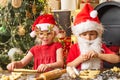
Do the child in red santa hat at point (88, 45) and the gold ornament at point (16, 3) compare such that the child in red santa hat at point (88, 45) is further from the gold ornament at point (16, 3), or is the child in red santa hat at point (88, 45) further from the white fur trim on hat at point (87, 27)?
the gold ornament at point (16, 3)

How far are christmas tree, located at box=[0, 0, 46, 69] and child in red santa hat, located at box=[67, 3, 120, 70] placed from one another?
0.80m

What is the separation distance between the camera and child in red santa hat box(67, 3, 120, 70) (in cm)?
167

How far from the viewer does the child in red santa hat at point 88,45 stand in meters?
1.67

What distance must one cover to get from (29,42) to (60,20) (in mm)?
1024

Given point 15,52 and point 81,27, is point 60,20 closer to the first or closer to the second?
point 15,52

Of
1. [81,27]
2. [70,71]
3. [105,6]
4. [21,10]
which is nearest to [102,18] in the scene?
[105,6]

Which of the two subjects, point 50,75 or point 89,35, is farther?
point 89,35

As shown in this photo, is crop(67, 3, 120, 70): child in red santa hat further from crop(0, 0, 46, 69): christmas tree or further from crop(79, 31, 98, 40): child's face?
crop(0, 0, 46, 69): christmas tree

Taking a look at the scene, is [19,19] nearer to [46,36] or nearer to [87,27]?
[46,36]

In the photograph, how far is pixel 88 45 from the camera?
1.76m

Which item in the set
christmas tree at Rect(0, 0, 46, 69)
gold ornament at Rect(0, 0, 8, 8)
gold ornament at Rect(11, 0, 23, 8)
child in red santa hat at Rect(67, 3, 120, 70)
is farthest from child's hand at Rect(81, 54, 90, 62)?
gold ornament at Rect(0, 0, 8, 8)

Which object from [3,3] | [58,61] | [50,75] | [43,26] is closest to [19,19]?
[3,3]

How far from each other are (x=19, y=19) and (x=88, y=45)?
98cm

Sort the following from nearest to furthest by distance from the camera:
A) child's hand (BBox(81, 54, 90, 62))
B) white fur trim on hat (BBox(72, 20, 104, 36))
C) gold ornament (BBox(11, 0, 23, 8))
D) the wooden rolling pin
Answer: the wooden rolling pin → child's hand (BBox(81, 54, 90, 62)) → white fur trim on hat (BBox(72, 20, 104, 36)) → gold ornament (BBox(11, 0, 23, 8))
